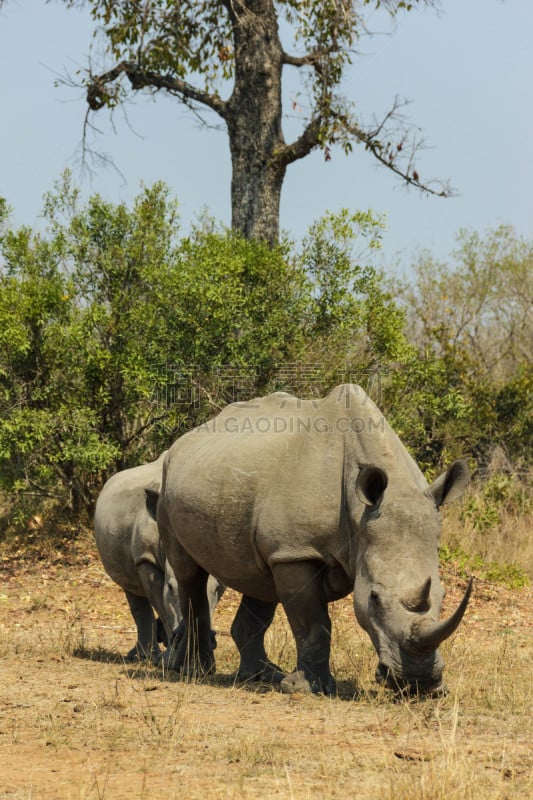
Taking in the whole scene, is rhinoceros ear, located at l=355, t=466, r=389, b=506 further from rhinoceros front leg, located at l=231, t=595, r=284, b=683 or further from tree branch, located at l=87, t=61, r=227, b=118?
tree branch, located at l=87, t=61, r=227, b=118

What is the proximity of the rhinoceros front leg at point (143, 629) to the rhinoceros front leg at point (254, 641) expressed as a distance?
139cm

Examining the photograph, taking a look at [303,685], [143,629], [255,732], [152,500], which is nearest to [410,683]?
[303,685]

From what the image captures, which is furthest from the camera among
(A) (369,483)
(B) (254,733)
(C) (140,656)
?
(C) (140,656)

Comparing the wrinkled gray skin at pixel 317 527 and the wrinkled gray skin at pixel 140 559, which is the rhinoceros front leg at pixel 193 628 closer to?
the wrinkled gray skin at pixel 317 527

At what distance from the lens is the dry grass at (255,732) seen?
466cm

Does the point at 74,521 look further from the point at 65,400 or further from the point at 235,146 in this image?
the point at 235,146

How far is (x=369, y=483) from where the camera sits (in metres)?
6.77

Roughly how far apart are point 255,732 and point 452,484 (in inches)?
85.0

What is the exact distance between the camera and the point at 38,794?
15.0 feet

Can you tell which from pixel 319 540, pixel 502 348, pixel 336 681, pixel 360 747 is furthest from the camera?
pixel 502 348

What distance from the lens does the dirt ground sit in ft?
15.3

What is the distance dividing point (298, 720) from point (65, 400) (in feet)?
30.8

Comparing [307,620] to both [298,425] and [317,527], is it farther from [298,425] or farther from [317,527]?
[298,425]

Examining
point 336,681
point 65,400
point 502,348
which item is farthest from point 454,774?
point 502,348
